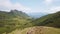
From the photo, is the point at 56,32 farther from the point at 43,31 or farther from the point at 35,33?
the point at 35,33

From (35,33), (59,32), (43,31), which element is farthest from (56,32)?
(35,33)

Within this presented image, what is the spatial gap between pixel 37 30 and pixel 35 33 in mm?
5066

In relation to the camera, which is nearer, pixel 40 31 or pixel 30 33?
pixel 30 33

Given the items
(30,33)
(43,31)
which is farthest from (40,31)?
(30,33)

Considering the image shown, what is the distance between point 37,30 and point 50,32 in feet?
38.1

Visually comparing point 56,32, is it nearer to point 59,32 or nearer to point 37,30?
point 59,32

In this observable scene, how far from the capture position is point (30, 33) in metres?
105

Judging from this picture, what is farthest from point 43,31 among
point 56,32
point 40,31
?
point 56,32

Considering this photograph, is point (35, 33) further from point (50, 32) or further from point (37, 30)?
point (50, 32)

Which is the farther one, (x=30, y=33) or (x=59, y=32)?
(x=59, y=32)

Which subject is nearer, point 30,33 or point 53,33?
point 30,33

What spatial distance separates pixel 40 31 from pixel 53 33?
37.5ft

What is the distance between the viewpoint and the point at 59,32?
4592 inches

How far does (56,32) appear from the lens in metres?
116
